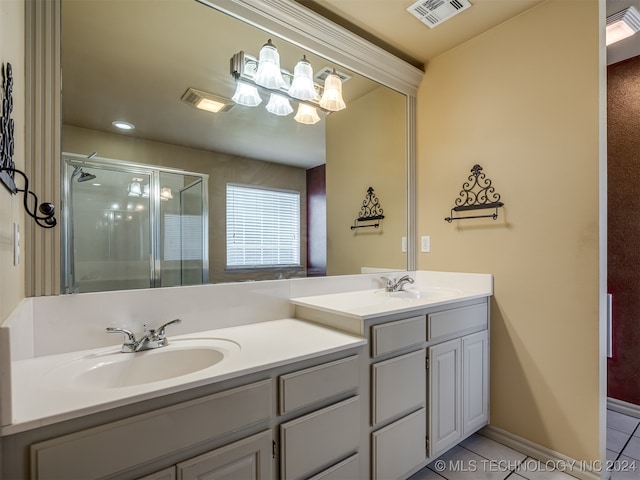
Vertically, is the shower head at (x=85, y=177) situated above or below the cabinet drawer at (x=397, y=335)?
above

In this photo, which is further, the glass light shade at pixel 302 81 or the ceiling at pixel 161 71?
the glass light shade at pixel 302 81

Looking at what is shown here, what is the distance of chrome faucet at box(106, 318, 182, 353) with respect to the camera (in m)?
1.25

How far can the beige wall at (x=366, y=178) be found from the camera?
2.17 metres

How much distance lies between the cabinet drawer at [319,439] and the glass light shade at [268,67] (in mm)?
1653

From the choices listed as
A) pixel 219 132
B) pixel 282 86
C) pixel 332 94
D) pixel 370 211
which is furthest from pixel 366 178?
pixel 219 132

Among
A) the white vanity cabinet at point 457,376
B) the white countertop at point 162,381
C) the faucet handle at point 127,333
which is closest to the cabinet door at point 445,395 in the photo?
the white vanity cabinet at point 457,376

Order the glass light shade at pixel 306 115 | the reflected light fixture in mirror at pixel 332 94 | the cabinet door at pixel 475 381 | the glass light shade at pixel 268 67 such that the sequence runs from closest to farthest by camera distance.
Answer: the glass light shade at pixel 268 67
the cabinet door at pixel 475 381
the glass light shade at pixel 306 115
the reflected light fixture in mirror at pixel 332 94

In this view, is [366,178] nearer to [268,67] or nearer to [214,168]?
[268,67]

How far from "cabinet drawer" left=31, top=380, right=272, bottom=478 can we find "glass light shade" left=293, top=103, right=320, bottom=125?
1.51 metres

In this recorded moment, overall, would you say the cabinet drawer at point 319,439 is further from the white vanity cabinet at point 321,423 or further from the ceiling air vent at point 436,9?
the ceiling air vent at point 436,9

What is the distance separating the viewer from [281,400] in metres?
1.14

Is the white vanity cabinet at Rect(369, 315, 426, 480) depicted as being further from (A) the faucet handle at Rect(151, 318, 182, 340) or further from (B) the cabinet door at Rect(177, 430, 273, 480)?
(A) the faucet handle at Rect(151, 318, 182, 340)

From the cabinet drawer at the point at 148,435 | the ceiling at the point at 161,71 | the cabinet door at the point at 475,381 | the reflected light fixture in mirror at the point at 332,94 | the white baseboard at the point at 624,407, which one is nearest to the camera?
the cabinet drawer at the point at 148,435

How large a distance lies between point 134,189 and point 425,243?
1.89m
